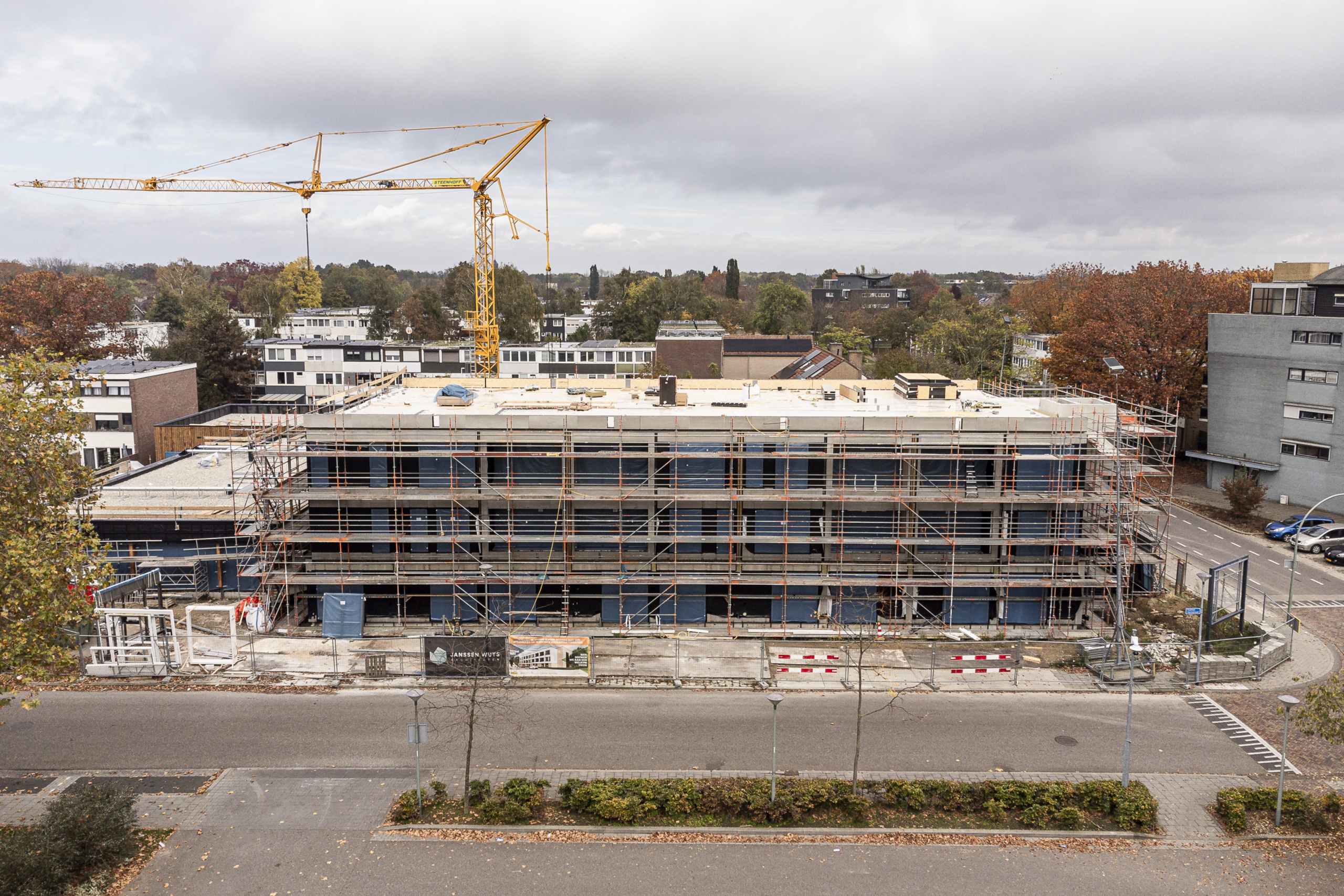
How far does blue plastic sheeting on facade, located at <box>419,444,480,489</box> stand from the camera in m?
32.0

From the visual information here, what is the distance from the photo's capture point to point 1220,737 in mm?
24922

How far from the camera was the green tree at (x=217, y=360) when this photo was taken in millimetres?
72500

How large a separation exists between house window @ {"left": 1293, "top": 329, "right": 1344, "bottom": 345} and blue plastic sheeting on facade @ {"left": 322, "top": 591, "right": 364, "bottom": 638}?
167 feet

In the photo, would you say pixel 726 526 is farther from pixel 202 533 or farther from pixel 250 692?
pixel 202 533

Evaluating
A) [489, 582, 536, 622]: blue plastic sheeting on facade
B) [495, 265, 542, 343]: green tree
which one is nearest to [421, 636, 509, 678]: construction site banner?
[489, 582, 536, 622]: blue plastic sheeting on facade

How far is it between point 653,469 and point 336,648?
12373mm

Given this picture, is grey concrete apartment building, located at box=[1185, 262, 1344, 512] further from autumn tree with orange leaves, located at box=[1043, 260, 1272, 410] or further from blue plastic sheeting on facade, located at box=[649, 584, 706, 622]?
blue plastic sheeting on facade, located at box=[649, 584, 706, 622]

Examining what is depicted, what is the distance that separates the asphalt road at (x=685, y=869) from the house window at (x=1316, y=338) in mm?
38939

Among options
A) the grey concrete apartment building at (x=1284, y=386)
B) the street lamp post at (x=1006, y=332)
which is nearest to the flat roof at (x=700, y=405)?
the grey concrete apartment building at (x=1284, y=386)

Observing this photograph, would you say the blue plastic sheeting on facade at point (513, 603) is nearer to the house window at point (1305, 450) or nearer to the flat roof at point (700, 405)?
the flat roof at point (700, 405)

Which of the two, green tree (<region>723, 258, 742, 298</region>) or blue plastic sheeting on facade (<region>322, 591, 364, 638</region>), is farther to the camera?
green tree (<region>723, 258, 742, 298</region>)

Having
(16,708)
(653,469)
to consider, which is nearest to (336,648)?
(16,708)

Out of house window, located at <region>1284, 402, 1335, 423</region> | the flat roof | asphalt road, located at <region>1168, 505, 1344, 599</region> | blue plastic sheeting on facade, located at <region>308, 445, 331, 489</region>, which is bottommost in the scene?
A: asphalt road, located at <region>1168, 505, 1344, 599</region>

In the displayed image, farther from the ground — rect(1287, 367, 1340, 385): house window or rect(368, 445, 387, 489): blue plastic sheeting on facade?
rect(1287, 367, 1340, 385): house window
